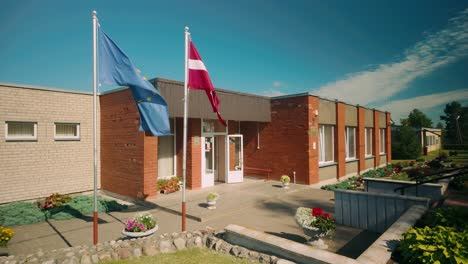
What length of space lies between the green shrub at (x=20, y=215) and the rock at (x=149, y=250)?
4.99m

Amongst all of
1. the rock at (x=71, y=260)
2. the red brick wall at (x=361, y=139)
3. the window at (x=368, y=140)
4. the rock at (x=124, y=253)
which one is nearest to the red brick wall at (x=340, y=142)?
the red brick wall at (x=361, y=139)

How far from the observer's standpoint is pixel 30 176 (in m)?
10.1

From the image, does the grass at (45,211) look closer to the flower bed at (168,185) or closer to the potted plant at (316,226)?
the flower bed at (168,185)

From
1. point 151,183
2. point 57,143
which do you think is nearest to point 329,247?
point 151,183

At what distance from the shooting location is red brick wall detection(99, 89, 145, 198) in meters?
9.73

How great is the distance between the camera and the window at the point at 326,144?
14406 mm

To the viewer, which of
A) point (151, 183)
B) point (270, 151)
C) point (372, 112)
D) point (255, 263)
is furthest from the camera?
point (372, 112)

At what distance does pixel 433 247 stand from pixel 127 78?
6.04m

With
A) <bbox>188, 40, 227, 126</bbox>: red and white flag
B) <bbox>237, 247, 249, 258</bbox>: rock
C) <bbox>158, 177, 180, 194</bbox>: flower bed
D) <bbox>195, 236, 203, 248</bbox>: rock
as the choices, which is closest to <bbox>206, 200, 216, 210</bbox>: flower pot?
<bbox>195, 236, 203, 248</bbox>: rock

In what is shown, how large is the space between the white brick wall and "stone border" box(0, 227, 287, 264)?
6169 millimetres

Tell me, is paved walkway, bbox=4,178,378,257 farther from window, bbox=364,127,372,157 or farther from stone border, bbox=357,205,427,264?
window, bbox=364,127,372,157

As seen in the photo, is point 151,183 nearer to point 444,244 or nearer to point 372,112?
point 444,244

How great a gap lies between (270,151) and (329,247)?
8.75 metres

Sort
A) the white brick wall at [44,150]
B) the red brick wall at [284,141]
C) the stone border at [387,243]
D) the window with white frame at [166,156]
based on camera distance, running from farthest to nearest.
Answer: the red brick wall at [284,141] < the window with white frame at [166,156] < the white brick wall at [44,150] < the stone border at [387,243]
